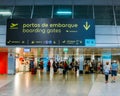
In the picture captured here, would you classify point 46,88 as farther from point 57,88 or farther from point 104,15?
point 104,15

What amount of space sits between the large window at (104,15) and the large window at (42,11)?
360 cm

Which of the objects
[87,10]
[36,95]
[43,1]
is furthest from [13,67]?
[36,95]

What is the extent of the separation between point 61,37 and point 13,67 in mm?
10614

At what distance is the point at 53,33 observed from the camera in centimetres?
1962

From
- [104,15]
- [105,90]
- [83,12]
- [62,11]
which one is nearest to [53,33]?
[62,11]

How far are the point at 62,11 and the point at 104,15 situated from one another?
3210 millimetres

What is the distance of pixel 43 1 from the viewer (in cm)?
2266

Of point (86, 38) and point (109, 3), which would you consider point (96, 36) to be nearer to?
point (86, 38)

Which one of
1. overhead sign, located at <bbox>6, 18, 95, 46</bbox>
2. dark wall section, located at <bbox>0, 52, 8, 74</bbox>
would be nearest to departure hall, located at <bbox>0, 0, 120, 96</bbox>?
overhead sign, located at <bbox>6, 18, 95, 46</bbox>

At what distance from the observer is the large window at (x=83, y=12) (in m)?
21.4

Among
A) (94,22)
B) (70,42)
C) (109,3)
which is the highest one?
(109,3)

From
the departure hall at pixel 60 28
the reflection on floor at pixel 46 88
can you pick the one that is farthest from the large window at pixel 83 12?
the reflection on floor at pixel 46 88

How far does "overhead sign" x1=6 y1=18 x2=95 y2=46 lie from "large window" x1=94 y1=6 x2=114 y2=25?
152 cm

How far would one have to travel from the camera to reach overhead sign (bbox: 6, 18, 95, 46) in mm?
19438
